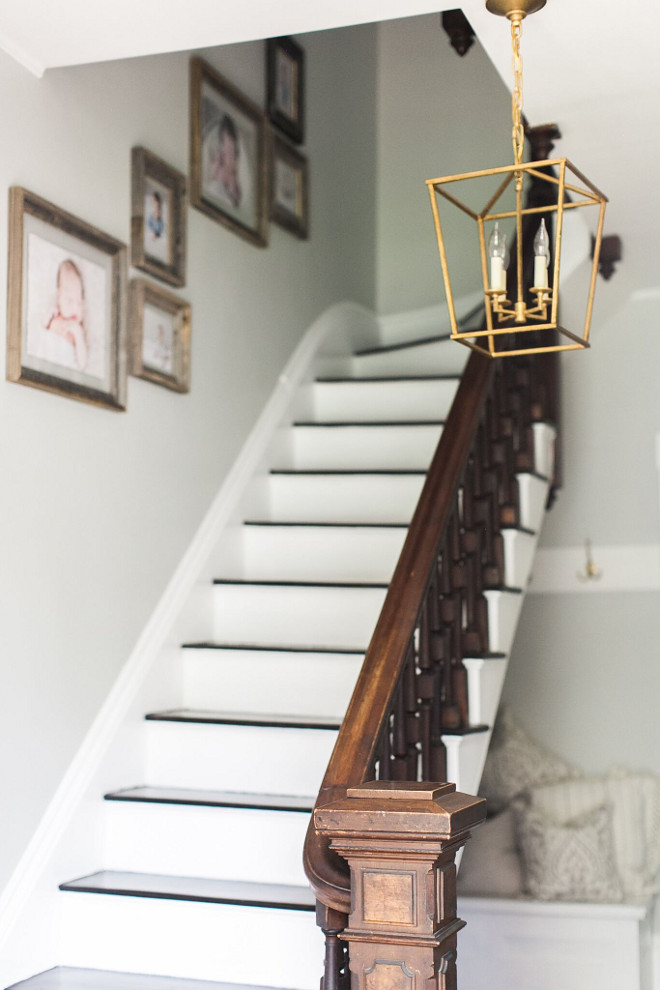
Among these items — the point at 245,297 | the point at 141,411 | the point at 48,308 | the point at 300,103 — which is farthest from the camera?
the point at 300,103

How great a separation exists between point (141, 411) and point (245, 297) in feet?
3.02

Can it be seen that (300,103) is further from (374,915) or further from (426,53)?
(374,915)

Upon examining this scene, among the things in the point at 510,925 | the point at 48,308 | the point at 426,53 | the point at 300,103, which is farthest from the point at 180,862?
the point at 426,53

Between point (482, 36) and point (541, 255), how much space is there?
759 mm

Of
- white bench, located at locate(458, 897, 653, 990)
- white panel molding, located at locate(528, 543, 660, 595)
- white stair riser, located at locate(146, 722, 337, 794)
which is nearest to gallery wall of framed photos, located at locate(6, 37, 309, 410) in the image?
white stair riser, located at locate(146, 722, 337, 794)

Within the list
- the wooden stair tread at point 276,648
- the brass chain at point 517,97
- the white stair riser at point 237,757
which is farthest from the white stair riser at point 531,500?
the brass chain at point 517,97

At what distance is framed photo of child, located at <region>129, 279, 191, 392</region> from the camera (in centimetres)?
322

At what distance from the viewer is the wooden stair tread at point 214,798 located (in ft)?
9.20

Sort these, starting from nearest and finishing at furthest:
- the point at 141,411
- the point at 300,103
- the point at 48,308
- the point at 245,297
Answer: the point at 48,308, the point at 141,411, the point at 245,297, the point at 300,103

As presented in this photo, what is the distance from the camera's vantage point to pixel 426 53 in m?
5.47

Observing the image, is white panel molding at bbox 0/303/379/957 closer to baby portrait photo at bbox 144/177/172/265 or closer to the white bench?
baby portrait photo at bbox 144/177/172/265

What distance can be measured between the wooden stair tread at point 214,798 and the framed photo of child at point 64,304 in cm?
108

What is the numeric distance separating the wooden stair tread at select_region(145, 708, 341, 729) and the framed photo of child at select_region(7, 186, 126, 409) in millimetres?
915

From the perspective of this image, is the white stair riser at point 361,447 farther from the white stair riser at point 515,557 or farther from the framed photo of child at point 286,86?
the framed photo of child at point 286,86
